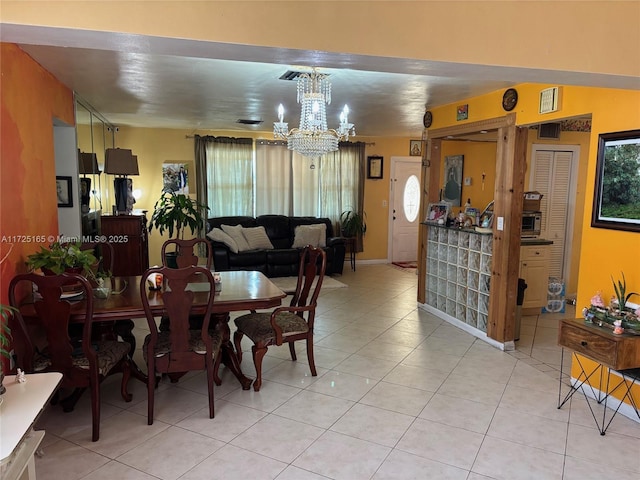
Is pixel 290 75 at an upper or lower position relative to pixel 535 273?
upper

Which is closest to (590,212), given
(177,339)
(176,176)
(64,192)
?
(177,339)

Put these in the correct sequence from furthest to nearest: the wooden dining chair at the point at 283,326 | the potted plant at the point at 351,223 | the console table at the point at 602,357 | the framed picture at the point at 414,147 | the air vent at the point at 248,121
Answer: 1. the framed picture at the point at 414,147
2. the potted plant at the point at 351,223
3. the air vent at the point at 248,121
4. the wooden dining chair at the point at 283,326
5. the console table at the point at 602,357

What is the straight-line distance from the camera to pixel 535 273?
4.98 meters

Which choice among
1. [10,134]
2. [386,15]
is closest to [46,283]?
[10,134]

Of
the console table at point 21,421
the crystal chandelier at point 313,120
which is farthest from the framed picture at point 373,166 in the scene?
the console table at point 21,421

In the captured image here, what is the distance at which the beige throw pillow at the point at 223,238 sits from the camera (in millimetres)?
6625

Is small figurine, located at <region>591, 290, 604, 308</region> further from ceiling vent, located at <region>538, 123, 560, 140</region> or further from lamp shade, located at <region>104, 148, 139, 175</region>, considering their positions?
lamp shade, located at <region>104, 148, 139, 175</region>

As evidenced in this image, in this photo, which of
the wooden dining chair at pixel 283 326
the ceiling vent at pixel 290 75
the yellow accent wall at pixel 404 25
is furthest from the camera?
the ceiling vent at pixel 290 75

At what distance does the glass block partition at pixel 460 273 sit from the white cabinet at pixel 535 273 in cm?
77

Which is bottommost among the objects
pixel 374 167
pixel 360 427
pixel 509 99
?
pixel 360 427

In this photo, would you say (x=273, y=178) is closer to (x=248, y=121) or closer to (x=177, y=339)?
(x=248, y=121)

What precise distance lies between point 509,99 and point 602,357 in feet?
7.55

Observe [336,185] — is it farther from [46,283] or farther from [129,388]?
[46,283]

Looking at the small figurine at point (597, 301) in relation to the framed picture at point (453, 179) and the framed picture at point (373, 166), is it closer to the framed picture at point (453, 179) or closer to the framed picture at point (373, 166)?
the framed picture at point (453, 179)
